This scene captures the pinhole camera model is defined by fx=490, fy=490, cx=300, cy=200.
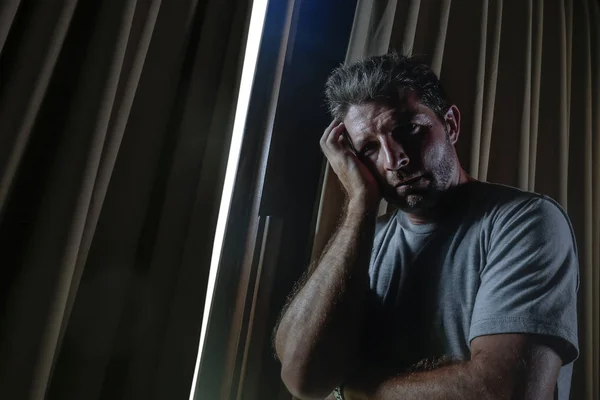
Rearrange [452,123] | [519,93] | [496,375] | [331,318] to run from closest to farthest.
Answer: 1. [496,375]
2. [331,318]
3. [452,123]
4. [519,93]

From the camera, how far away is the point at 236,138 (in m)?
0.87

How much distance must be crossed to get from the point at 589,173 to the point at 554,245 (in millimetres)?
573

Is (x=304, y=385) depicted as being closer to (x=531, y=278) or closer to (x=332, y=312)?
(x=332, y=312)

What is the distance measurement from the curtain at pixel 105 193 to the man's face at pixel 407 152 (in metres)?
0.26

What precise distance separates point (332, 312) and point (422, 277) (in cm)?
14

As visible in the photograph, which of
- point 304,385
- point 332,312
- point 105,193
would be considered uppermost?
point 105,193

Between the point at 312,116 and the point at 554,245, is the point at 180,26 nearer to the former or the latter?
the point at 312,116

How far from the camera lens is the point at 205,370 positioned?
782mm

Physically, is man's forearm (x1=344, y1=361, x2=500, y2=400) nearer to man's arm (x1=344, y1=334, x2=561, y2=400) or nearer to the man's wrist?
man's arm (x1=344, y1=334, x2=561, y2=400)

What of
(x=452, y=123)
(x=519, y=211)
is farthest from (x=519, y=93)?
(x=519, y=211)

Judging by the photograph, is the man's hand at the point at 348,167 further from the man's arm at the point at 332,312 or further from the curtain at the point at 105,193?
the curtain at the point at 105,193

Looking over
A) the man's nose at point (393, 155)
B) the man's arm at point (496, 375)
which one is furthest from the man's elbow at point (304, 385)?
the man's nose at point (393, 155)

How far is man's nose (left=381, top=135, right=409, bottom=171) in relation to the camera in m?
0.73

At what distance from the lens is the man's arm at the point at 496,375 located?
58 cm
